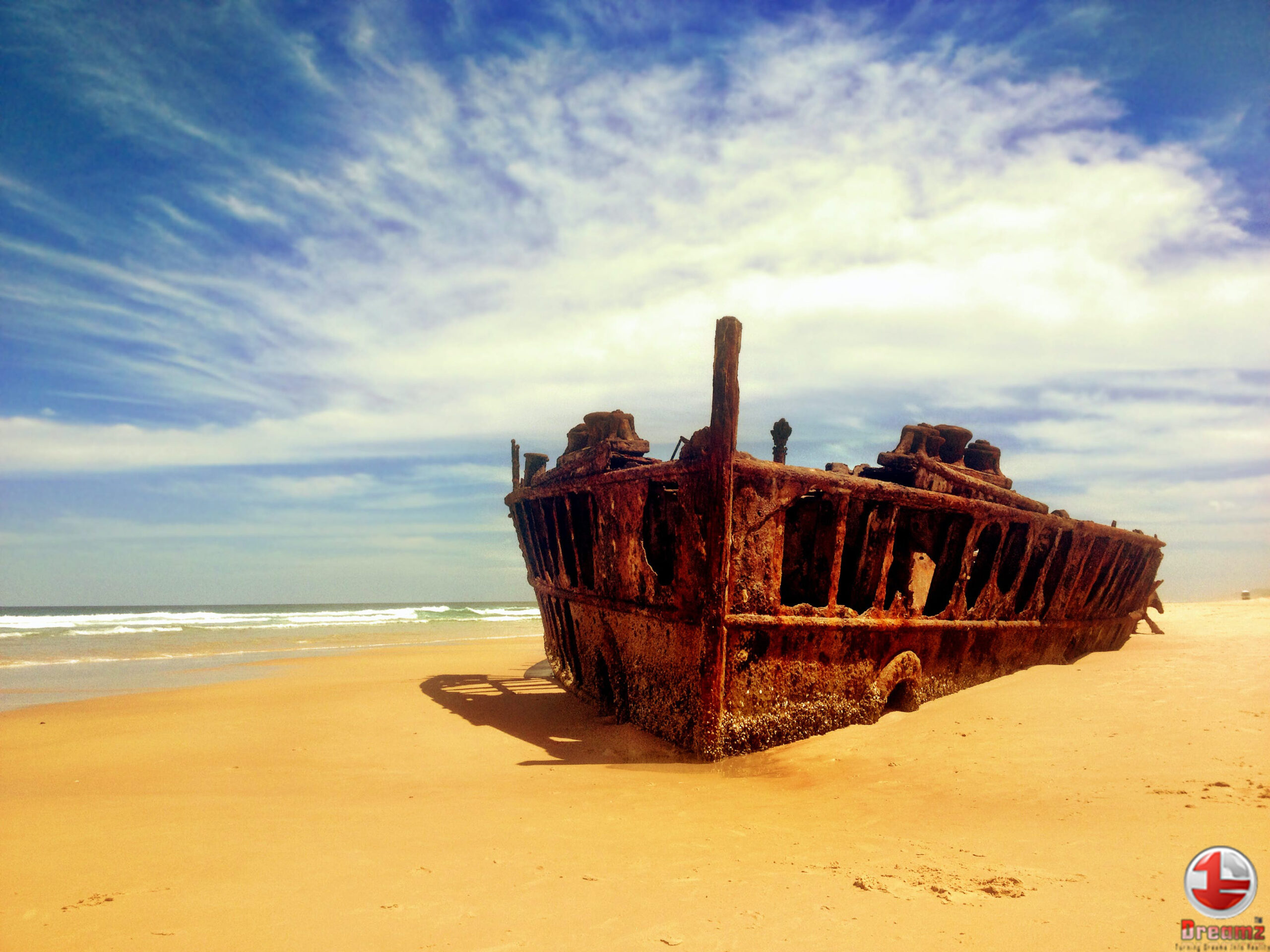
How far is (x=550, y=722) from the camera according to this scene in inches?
299

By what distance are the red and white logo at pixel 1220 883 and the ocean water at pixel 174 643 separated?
523 inches

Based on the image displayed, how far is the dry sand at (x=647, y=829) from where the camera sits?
2.99 m

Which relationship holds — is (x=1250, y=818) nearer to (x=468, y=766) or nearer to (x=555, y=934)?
(x=555, y=934)

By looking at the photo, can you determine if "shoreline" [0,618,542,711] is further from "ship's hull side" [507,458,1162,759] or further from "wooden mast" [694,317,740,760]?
"wooden mast" [694,317,740,760]

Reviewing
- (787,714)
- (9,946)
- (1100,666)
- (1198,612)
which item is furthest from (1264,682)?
(1198,612)

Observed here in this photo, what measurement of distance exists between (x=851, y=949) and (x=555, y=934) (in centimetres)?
117

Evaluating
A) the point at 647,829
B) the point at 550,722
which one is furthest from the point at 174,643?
the point at 647,829

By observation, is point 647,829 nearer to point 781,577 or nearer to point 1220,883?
point 781,577

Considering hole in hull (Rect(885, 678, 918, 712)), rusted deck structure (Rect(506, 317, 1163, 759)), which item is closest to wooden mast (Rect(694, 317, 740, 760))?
rusted deck structure (Rect(506, 317, 1163, 759))

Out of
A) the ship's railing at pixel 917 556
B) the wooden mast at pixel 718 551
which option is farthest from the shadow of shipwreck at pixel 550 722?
the ship's railing at pixel 917 556

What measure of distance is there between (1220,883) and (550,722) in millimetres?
5670

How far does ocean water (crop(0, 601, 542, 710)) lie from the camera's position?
13.3 metres

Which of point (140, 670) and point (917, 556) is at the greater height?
point (917, 556)

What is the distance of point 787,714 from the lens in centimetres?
580
